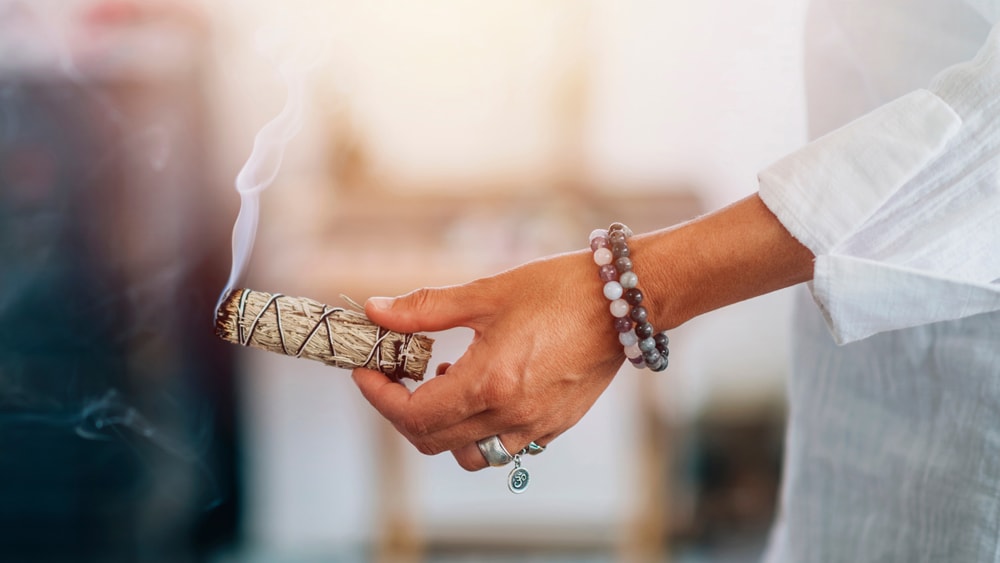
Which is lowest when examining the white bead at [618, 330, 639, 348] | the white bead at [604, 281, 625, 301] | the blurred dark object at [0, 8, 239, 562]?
the white bead at [618, 330, 639, 348]

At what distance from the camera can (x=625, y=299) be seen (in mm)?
584

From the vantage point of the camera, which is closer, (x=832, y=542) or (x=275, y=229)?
(x=832, y=542)

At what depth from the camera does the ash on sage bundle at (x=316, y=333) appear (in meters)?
0.65

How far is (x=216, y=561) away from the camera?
2.16 meters

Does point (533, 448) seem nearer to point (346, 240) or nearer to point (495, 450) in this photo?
point (495, 450)

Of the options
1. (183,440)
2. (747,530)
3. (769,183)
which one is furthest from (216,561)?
(769,183)

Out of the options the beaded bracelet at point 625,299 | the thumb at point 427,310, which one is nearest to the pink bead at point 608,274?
the beaded bracelet at point 625,299

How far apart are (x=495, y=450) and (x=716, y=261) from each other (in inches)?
Answer: 8.8

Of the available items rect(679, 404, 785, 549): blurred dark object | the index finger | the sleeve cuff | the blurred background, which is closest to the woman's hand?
the index finger

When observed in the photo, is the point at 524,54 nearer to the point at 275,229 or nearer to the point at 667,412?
the point at 275,229

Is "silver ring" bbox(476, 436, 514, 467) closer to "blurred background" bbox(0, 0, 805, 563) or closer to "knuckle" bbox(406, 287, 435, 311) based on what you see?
"knuckle" bbox(406, 287, 435, 311)

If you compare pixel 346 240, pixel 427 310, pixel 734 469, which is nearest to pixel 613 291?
pixel 427 310

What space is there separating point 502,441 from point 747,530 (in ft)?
6.06

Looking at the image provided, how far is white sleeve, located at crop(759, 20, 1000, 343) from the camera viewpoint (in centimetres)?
52
